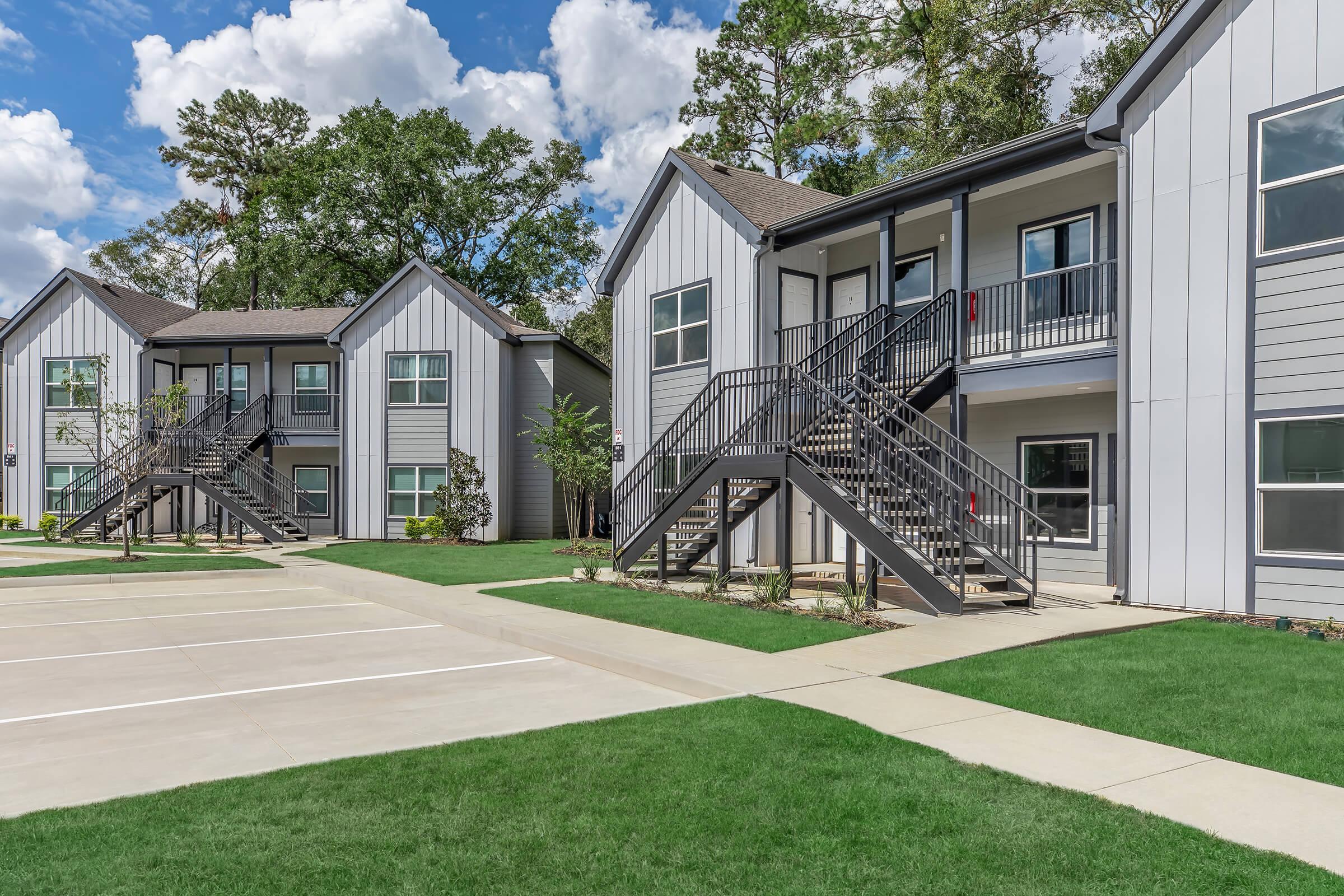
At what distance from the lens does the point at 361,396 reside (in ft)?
88.5

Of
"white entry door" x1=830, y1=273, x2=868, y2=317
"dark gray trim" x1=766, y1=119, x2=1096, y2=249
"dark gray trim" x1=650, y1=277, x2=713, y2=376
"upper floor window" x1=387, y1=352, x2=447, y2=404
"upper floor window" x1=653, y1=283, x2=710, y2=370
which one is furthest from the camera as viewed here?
"upper floor window" x1=387, y1=352, x2=447, y2=404

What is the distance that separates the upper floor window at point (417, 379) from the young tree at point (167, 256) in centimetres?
2984

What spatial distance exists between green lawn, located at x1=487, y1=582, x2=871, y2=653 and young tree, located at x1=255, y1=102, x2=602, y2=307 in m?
29.9

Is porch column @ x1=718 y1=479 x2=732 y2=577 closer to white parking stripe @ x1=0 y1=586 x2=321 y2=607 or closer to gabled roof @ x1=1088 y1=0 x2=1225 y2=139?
gabled roof @ x1=1088 y1=0 x2=1225 y2=139

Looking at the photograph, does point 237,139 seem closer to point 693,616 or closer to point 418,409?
point 418,409

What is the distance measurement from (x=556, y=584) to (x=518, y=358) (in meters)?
13.6

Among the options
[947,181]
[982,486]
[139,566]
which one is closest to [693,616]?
[982,486]

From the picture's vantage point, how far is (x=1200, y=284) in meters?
Answer: 11.2

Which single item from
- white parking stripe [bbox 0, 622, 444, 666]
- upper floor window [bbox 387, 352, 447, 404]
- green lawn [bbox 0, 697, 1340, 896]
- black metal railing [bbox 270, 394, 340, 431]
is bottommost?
white parking stripe [bbox 0, 622, 444, 666]

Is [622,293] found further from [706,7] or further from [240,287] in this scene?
[240,287]

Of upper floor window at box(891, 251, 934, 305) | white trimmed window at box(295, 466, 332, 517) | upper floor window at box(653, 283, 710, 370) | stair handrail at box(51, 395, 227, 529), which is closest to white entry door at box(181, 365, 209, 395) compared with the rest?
stair handrail at box(51, 395, 227, 529)

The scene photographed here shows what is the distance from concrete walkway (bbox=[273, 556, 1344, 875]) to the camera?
4.63 m

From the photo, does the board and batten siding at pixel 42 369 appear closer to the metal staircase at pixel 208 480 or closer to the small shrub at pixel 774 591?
the metal staircase at pixel 208 480

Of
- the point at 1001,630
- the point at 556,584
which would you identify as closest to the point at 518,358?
the point at 556,584
